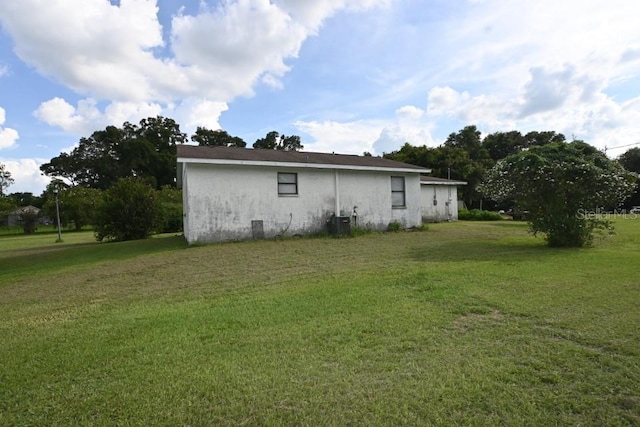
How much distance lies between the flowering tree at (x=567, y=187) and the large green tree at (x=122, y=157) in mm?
48959

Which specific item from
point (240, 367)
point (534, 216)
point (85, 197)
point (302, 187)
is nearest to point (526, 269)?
point (534, 216)

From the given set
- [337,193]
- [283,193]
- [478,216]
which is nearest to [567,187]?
[337,193]

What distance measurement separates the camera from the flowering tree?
9094 millimetres

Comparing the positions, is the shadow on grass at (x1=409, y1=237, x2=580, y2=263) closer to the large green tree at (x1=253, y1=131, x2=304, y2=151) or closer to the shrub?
the shrub

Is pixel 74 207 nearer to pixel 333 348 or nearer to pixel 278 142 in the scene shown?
pixel 278 142

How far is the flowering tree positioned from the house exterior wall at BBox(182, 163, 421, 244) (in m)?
5.76

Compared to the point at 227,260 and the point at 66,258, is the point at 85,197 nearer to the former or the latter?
the point at 66,258

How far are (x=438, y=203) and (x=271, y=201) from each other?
14009 millimetres

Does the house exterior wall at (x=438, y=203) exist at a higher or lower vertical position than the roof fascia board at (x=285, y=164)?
lower

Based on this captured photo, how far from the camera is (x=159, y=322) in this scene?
171 inches

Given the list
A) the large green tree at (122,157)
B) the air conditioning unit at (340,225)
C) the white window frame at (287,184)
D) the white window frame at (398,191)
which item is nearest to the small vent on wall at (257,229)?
the white window frame at (287,184)

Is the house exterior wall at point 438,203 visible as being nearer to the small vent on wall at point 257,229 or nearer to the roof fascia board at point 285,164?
the roof fascia board at point 285,164

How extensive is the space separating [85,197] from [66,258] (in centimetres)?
3108

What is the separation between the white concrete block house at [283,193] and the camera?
12039 mm
